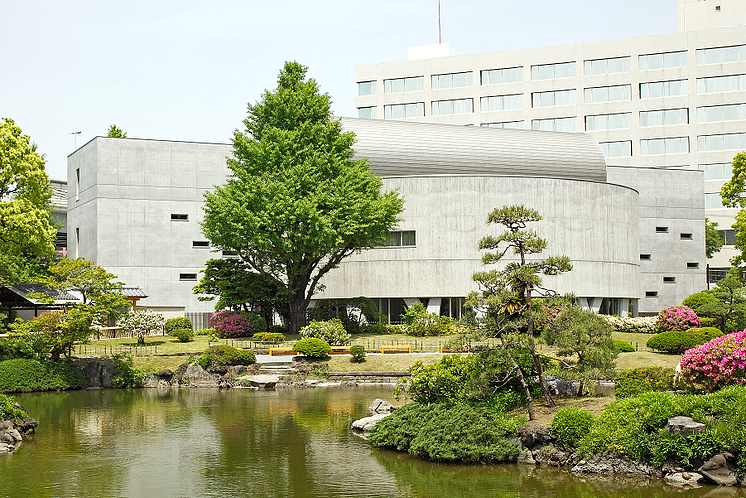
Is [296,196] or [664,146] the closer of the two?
[296,196]

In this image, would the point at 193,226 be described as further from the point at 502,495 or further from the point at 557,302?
the point at 502,495

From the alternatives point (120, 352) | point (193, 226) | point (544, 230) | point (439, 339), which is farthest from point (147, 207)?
point (544, 230)

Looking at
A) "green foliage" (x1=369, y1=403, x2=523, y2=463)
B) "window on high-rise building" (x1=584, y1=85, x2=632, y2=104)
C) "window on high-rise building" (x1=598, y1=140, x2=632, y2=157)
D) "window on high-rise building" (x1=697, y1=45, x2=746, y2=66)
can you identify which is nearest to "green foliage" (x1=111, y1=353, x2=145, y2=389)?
"green foliage" (x1=369, y1=403, x2=523, y2=463)

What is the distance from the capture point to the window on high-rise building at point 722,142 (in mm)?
74312

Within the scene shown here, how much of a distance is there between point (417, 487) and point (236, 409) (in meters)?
12.1

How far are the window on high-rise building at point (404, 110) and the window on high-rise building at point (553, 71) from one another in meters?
12.8

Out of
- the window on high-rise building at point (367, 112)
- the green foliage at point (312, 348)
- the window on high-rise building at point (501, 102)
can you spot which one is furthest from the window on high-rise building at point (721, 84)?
the green foliage at point (312, 348)

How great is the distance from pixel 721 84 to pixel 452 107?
2766 cm

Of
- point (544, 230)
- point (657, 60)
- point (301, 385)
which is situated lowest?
point (301, 385)

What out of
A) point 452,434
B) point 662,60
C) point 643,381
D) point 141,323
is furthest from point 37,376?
point 662,60

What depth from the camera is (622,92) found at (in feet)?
255

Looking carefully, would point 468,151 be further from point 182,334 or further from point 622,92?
point 622,92

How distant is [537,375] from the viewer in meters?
21.4

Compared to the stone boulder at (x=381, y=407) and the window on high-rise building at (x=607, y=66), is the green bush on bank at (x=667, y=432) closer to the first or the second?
the stone boulder at (x=381, y=407)
